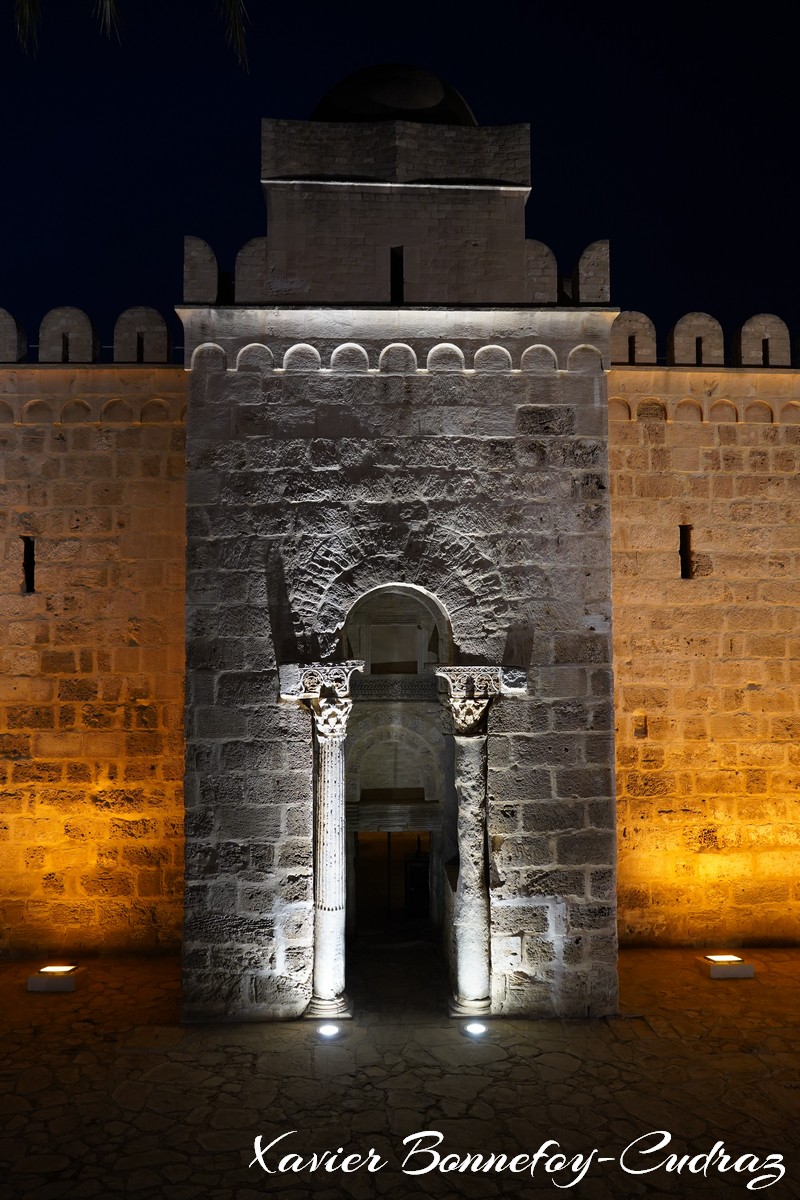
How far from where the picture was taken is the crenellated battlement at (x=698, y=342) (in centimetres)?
715

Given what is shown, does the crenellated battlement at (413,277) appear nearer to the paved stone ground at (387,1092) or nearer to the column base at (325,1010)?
the column base at (325,1010)

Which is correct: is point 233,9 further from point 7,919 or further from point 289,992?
point 7,919

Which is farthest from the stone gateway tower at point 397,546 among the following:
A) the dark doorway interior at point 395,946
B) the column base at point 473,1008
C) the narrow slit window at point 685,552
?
the narrow slit window at point 685,552

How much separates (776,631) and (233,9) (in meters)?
6.06

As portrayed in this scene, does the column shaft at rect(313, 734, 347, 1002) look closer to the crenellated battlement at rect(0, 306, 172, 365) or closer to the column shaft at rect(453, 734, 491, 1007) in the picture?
the column shaft at rect(453, 734, 491, 1007)

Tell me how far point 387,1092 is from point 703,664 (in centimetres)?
426

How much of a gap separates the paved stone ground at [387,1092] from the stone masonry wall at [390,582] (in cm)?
46

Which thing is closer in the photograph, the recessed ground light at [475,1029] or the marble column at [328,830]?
the recessed ground light at [475,1029]

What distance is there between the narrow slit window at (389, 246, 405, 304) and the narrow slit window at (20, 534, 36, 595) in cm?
367

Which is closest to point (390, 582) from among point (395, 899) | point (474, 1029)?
point (474, 1029)

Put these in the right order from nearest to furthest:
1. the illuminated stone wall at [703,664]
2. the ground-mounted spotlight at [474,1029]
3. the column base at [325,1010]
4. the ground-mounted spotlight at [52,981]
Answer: the ground-mounted spotlight at [474,1029], the column base at [325,1010], the ground-mounted spotlight at [52,981], the illuminated stone wall at [703,664]

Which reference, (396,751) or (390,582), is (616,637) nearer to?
(396,751)

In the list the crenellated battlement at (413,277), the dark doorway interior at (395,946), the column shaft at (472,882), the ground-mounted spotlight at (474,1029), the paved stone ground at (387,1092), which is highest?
the crenellated battlement at (413,277)

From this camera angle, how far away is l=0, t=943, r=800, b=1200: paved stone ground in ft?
12.9
